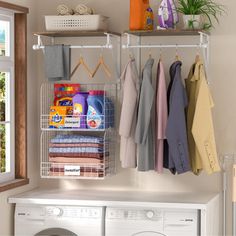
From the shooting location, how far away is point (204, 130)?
4.45 meters

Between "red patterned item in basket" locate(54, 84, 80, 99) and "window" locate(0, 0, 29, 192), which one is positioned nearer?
"window" locate(0, 0, 29, 192)

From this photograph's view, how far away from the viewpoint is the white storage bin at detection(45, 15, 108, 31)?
470 cm

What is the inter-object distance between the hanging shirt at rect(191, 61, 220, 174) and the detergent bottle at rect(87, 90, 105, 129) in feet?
2.30

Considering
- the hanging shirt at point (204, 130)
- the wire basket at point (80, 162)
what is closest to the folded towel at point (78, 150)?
the wire basket at point (80, 162)

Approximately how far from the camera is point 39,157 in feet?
16.8

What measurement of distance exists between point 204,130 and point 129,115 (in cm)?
54

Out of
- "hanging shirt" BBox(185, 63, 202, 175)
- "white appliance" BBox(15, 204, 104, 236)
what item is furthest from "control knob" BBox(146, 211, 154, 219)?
"hanging shirt" BBox(185, 63, 202, 175)

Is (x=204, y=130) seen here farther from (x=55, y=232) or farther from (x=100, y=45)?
(x=55, y=232)

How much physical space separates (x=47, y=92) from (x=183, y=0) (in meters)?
1.26

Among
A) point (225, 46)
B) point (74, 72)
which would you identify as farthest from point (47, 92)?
point (225, 46)

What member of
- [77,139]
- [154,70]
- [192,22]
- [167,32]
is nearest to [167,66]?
[154,70]

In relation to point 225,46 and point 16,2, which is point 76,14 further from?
point 225,46

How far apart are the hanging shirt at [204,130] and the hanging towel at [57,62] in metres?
1.00

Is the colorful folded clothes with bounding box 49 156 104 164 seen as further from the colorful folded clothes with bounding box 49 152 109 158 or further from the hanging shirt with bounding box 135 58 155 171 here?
the hanging shirt with bounding box 135 58 155 171
